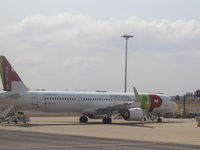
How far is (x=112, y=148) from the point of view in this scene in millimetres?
24797

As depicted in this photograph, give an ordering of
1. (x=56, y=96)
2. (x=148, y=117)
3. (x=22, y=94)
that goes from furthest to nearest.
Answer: (x=148, y=117) → (x=56, y=96) → (x=22, y=94)

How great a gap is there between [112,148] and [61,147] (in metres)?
2.89

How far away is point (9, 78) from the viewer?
49.4 m

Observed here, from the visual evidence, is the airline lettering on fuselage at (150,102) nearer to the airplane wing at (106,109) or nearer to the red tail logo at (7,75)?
the airplane wing at (106,109)

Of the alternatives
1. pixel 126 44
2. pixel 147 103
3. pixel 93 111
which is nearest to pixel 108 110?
pixel 93 111

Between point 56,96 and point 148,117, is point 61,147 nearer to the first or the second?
point 56,96

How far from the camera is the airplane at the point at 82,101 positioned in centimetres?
→ 4947

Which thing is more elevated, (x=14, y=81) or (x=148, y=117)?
(x=14, y=81)

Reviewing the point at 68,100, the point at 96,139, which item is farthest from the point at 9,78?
the point at 96,139

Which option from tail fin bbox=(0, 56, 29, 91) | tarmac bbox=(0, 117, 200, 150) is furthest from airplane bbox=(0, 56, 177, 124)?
tarmac bbox=(0, 117, 200, 150)

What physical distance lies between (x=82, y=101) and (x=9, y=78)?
1020 centimetres

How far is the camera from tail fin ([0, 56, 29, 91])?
49375 mm

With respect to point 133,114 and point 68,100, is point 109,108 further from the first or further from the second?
point 68,100

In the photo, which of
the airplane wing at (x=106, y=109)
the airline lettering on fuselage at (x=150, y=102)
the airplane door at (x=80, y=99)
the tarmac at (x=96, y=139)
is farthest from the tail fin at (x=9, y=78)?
the airline lettering on fuselage at (x=150, y=102)
